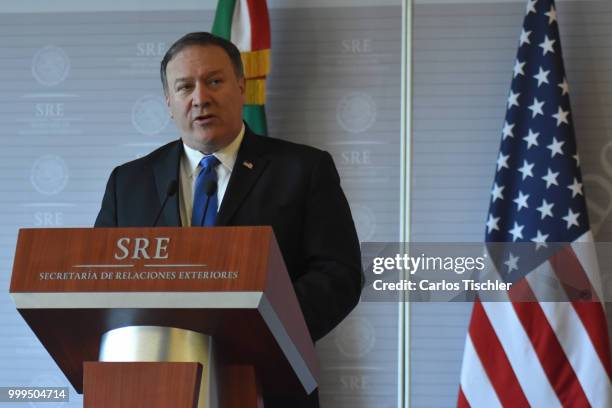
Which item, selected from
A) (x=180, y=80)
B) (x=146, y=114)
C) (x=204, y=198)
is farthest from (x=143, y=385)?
(x=146, y=114)

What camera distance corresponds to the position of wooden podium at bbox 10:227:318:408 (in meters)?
1.61

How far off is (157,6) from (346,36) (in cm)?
93

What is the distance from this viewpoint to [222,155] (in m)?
2.71

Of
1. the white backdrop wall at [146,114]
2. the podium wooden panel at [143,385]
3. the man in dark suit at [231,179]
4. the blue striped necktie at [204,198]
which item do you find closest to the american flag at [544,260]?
the white backdrop wall at [146,114]

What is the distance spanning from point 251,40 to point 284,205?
1.88 meters

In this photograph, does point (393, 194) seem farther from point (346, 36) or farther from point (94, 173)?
point (94, 173)

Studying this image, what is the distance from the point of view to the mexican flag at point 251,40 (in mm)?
4258

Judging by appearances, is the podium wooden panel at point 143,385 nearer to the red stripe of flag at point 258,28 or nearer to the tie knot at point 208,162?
the tie knot at point 208,162

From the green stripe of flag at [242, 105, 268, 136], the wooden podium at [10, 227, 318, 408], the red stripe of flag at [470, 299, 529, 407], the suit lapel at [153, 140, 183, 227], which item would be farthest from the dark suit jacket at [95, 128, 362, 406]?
the red stripe of flag at [470, 299, 529, 407]

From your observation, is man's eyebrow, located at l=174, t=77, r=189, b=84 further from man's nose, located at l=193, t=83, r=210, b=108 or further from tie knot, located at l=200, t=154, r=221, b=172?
tie knot, located at l=200, t=154, r=221, b=172

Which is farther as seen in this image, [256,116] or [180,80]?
[256,116]

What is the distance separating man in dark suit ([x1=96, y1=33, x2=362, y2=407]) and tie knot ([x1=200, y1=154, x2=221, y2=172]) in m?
0.02

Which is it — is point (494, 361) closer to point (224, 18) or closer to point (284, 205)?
point (284, 205)

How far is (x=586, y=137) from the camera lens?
427 centimetres
